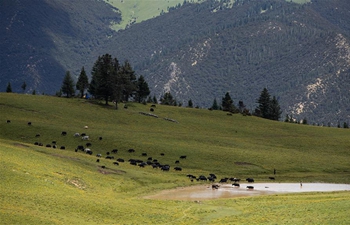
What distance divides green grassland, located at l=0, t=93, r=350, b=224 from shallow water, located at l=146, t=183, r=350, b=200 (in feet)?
13.5

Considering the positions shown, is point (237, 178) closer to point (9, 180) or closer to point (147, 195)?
point (147, 195)

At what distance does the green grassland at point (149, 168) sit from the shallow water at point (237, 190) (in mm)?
4102

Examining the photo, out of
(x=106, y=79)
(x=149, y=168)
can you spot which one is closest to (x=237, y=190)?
(x=149, y=168)

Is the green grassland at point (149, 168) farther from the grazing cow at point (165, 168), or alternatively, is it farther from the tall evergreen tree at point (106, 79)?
the tall evergreen tree at point (106, 79)

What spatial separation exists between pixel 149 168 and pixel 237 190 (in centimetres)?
2149

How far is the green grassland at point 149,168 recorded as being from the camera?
64.9 meters

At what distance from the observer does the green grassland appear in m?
64.9

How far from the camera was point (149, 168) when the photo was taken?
373 ft

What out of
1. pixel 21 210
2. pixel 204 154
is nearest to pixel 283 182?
pixel 204 154

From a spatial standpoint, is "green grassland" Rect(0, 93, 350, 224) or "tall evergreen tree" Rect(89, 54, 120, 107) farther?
"tall evergreen tree" Rect(89, 54, 120, 107)

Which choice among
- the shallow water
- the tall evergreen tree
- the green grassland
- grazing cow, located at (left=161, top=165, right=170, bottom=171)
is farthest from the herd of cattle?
the tall evergreen tree

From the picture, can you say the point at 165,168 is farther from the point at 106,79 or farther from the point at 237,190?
the point at 106,79

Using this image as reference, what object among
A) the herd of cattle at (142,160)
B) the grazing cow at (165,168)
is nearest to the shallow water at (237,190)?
the herd of cattle at (142,160)

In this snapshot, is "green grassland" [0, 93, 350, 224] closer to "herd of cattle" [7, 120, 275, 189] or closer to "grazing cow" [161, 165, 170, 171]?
"grazing cow" [161, 165, 170, 171]
